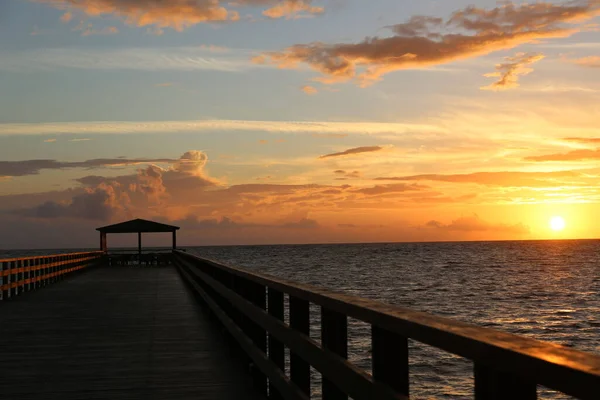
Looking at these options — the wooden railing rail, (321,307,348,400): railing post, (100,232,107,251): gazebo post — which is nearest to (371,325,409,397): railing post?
(321,307,348,400): railing post

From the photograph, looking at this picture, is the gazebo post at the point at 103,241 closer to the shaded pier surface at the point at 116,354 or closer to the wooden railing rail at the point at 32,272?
the wooden railing rail at the point at 32,272

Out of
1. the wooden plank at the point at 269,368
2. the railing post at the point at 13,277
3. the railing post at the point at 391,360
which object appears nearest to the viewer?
the railing post at the point at 391,360

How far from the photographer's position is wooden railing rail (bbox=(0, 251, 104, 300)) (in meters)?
20.2

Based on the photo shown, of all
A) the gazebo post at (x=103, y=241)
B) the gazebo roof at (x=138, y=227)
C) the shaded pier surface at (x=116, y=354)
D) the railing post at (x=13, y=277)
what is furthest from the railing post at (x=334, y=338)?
the gazebo post at (x=103, y=241)

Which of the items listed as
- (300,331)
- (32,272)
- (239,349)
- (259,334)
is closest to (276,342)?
(259,334)

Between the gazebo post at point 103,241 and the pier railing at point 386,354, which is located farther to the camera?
the gazebo post at point 103,241

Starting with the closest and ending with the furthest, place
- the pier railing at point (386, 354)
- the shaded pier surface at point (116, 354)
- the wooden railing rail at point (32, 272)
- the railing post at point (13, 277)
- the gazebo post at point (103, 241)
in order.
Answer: the pier railing at point (386, 354)
the shaded pier surface at point (116, 354)
the wooden railing rail at point (32, 272)
the railing post at point (13, 277)
the gazebo post at point (103, 241)

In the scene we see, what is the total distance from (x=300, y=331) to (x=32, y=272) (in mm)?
19704

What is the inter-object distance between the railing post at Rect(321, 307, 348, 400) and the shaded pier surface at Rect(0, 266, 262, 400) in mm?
2582

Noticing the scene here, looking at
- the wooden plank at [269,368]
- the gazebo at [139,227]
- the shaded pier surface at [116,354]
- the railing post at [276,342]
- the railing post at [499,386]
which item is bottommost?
the shaded pier surface at [116,354]

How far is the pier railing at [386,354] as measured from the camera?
2127 mm

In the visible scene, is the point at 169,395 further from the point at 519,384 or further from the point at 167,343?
the point at 519,384

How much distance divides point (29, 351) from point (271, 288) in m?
5.10

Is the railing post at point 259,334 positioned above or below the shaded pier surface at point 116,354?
above
